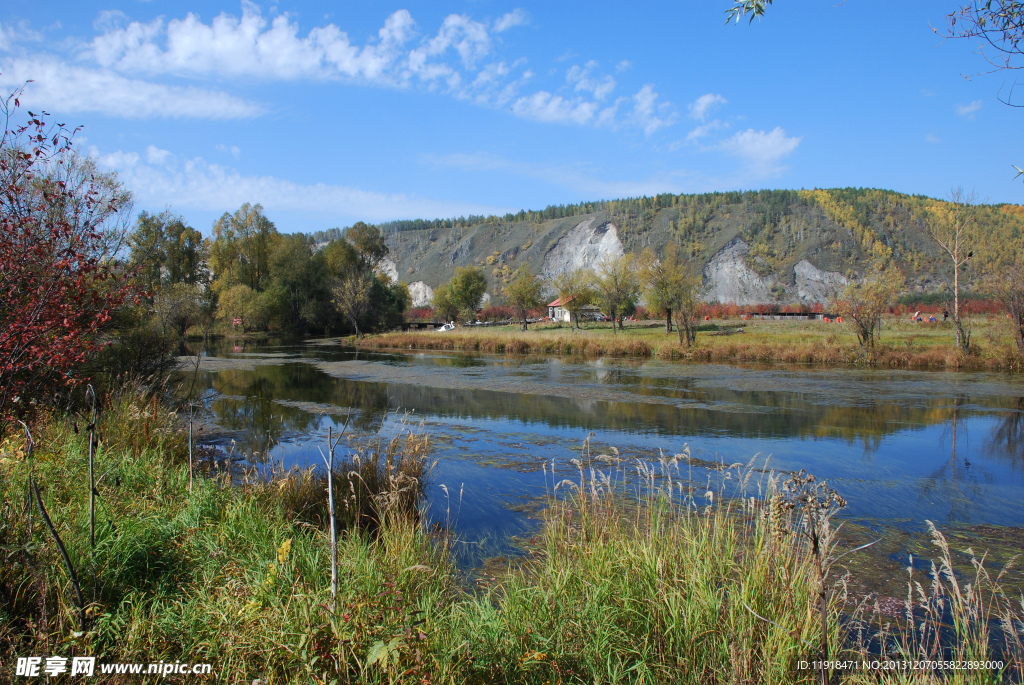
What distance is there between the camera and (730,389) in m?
20.1

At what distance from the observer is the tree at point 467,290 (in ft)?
240

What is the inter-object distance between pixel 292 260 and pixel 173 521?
6564 cm

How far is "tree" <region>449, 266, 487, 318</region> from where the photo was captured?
7325 centimetres

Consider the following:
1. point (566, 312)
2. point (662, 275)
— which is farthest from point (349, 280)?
point (662, 275)

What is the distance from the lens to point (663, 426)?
1347 cm

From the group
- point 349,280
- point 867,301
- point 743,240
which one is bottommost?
point 867,301

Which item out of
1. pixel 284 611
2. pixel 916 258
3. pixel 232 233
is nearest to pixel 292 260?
pixel 232 233

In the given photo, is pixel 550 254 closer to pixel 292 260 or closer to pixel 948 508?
pixel 292 260

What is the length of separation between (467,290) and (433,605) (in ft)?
230

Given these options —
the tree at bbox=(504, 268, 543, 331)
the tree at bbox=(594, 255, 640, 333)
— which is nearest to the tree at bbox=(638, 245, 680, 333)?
the tree at bbox=(594, 255, 640, 333)

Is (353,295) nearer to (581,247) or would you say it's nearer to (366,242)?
(366,242)

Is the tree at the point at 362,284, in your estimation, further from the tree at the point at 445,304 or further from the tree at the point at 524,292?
the tree at the point at 524,292

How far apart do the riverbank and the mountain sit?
188 ft

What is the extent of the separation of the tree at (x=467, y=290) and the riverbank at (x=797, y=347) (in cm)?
2660
